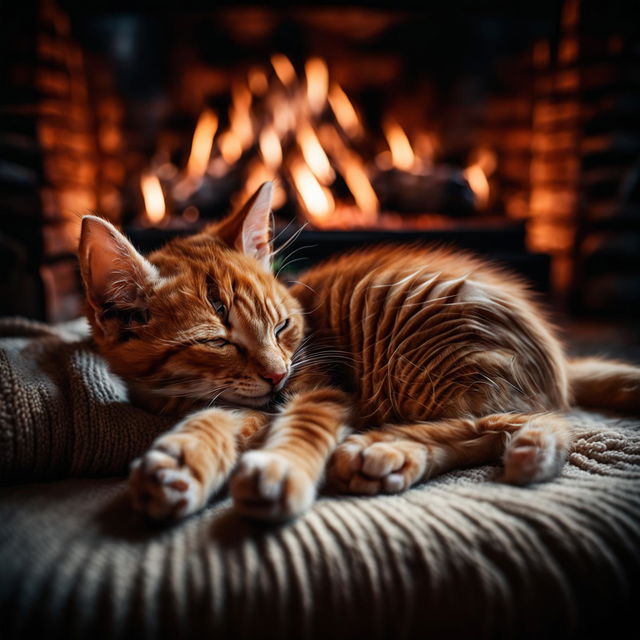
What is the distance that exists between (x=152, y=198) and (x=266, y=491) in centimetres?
199

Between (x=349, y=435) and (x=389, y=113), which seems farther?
(x=389, y=113)

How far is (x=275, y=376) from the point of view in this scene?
893 mm

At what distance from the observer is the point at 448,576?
0.60m

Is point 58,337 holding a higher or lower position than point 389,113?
lower

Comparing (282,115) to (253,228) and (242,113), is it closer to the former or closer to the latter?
(242,113)

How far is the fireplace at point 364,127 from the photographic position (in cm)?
217

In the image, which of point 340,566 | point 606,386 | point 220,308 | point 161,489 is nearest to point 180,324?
point 220,308

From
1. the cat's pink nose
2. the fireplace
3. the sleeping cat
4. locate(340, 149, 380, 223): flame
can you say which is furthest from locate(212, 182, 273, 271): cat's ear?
locate(340, 149, 380, 223): flame

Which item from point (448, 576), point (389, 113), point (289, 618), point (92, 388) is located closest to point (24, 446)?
point (92, 388)

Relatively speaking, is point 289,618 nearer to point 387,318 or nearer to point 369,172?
point 387,318

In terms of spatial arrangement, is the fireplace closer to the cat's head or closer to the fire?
the fire

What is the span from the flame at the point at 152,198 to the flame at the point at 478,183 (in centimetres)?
149

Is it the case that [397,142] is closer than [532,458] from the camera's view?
No

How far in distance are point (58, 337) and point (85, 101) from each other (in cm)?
171
